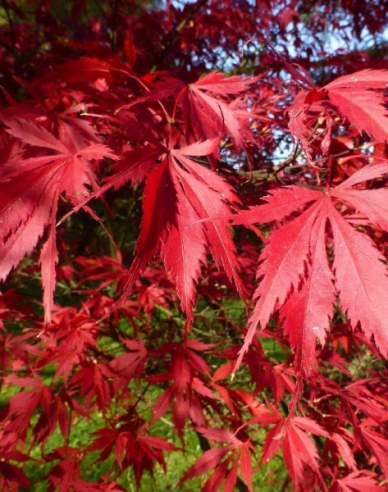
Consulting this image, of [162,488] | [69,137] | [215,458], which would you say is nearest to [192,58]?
[69,137]

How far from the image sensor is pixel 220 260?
2.03ft

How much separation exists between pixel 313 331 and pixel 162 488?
2.33 metres

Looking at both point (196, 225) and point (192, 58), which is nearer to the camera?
point (196, 225)

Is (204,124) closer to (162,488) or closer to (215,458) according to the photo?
(215,458)

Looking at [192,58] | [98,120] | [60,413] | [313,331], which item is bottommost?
[60,413]

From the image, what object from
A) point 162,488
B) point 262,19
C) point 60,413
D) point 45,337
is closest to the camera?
point 60,413

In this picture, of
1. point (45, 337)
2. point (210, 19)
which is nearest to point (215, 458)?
point (45, 337)

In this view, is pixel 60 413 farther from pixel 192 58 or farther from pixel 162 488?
pixel 192 58

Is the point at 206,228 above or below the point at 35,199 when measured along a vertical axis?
below

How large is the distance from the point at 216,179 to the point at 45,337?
1251 millimetres

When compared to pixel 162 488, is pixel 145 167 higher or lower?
higher

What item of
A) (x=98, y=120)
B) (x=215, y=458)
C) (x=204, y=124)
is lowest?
(x=215, y=458)

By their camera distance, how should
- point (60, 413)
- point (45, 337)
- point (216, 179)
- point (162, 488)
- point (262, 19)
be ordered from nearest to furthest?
point (216, 179)
point (60, 413)
point (45, 337)
point (162, 488)
point (262, 19)

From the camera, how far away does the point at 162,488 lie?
7.57 ft
